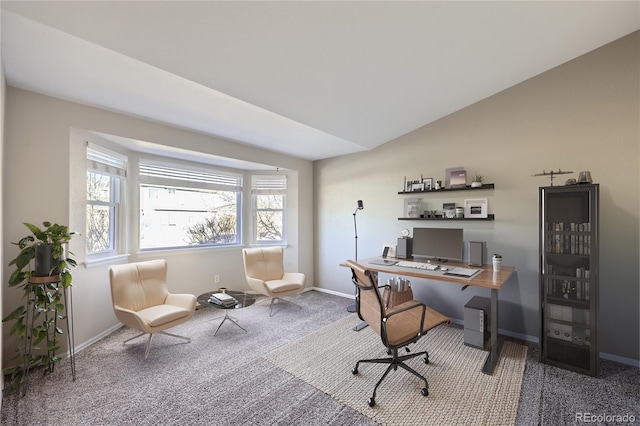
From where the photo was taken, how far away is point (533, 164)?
312 centimetres

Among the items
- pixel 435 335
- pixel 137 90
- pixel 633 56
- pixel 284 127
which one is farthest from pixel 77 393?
pixel 633 56

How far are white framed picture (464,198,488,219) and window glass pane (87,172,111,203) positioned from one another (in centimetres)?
452

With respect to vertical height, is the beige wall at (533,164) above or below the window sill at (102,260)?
above

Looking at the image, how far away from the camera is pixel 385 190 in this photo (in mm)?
4348

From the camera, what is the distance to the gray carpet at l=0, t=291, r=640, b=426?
1921 mm

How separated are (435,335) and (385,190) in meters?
2.12

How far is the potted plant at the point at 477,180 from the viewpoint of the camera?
3367 mm

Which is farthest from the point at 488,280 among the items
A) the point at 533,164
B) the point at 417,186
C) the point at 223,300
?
the point at 223,300

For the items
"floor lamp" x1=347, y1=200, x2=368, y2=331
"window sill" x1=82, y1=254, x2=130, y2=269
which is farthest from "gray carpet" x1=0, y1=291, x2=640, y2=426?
"floor lamp" x1=347, y1=200, x2=368, y2=331

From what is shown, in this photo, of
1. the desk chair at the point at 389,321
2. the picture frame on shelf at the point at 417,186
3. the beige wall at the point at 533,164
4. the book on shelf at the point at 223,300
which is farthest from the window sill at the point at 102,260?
the picture frame on shelf at the point at 417,186

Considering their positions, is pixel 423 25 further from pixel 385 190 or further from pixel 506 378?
pixel 506 378

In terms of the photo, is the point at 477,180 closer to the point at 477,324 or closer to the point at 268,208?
the point at 477,324

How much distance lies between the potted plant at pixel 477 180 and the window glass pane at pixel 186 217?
3.76m

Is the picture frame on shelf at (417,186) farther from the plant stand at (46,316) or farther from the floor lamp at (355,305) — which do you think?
the plant stand at (46,316)
